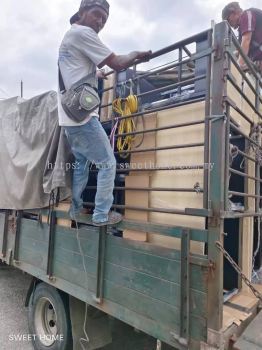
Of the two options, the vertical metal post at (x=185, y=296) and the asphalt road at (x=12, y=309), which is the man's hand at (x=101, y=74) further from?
Answer: the asphalt road at (x=12, y=309)

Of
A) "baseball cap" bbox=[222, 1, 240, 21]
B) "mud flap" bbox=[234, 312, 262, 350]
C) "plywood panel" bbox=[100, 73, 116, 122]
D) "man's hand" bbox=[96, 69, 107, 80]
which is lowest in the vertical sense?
"mud flap" bbox=[234, 312, 262, 350]

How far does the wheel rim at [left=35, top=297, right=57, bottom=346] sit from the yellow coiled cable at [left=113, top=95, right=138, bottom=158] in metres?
1.69

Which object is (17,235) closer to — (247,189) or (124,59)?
(124,59)

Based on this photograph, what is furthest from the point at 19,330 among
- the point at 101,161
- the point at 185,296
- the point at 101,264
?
the point at 185,296

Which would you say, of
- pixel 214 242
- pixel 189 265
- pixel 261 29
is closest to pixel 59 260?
pixel 189 265

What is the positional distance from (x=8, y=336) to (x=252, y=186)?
121 inches

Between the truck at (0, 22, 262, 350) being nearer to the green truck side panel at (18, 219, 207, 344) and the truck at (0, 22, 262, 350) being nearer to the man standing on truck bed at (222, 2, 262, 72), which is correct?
the green truck side panel at (18, 219, 207, 344)

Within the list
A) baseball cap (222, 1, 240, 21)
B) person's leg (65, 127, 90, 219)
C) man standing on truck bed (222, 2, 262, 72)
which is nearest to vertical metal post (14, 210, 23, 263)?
person's leg (65, 127, 90, 219)

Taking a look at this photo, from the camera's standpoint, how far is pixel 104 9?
2338 millimetres

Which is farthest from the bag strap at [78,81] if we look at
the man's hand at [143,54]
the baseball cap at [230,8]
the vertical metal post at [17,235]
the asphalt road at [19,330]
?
the asphalt road at [19,330]

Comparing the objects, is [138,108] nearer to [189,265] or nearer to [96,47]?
[96,47]

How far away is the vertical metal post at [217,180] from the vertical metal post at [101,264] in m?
0.88

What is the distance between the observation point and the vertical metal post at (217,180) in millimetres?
1610

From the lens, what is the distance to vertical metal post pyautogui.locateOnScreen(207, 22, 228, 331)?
63.4 inches
